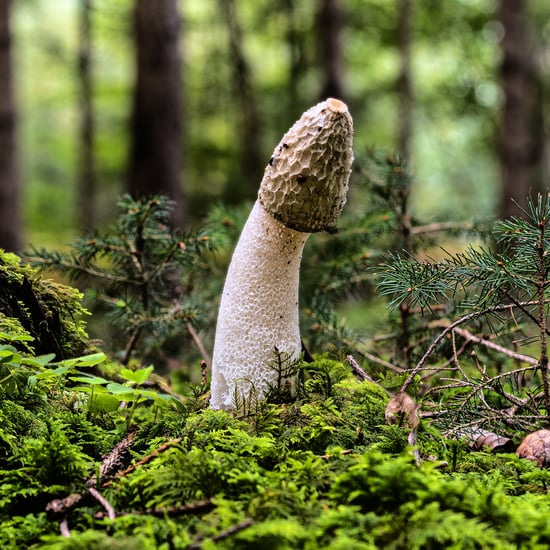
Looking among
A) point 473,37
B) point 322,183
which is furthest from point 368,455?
point 473,37

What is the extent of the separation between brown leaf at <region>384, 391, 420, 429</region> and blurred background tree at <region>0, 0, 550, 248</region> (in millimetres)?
5173

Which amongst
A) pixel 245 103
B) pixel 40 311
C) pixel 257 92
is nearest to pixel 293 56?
pixel 257 92

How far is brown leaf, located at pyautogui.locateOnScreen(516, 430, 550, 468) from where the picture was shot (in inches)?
84.4

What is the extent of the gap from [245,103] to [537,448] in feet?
44.1

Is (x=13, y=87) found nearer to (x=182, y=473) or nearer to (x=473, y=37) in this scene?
(x=182, y=473)

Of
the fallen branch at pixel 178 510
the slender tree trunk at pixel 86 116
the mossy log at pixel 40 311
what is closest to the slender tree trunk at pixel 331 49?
the slender tree trunk at pixel 86 116

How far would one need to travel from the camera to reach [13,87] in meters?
8.59

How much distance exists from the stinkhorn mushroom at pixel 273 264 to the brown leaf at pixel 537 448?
0.97 metres

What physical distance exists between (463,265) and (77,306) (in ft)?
Result: 5.48

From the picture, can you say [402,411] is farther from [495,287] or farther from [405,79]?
[405,79]

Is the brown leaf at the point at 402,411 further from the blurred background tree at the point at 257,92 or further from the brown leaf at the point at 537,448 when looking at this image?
the blurred background tree at the point at 257,92

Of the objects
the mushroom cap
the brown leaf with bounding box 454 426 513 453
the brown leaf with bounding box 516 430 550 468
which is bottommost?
the brown leaf with bounding box 454 426 513 453

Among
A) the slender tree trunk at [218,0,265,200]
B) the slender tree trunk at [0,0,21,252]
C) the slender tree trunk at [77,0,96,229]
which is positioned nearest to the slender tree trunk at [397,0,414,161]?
the slender tree trunk at [218,0,265,200]

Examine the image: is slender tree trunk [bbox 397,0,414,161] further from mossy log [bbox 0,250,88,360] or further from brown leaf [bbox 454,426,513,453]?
mossy log [bbox 0,250,88,360]
